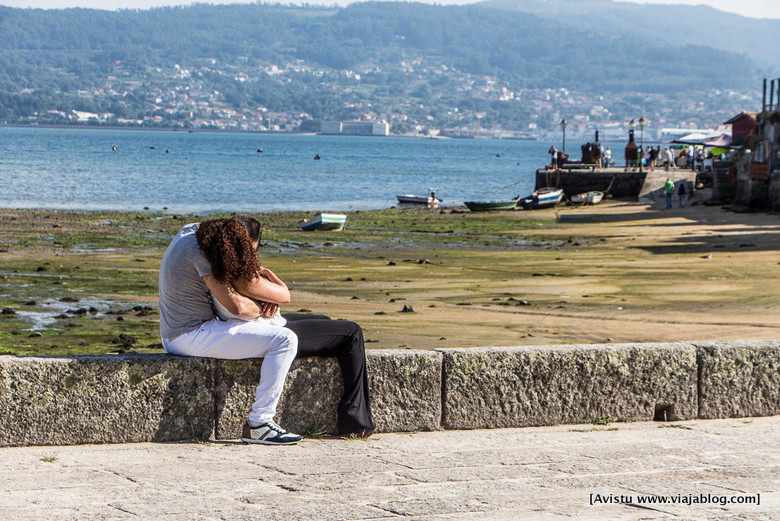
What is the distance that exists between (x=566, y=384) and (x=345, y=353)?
151 centimetres

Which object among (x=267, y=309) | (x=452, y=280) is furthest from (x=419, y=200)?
(x=267, y=309)

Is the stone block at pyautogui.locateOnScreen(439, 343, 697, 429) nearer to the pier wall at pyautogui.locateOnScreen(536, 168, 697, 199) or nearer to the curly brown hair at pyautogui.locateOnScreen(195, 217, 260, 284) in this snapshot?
the curly brown hair at pyautogui.locateOnScreen(195, 217, 260, 284)

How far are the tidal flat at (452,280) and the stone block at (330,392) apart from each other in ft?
21.2

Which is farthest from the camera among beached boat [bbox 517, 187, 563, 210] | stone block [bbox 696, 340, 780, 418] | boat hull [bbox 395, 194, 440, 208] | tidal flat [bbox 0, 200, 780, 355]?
boat hull [bbox 395, 194, 440, 208]

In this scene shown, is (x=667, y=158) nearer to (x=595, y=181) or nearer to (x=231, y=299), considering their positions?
(x=595, y=181)

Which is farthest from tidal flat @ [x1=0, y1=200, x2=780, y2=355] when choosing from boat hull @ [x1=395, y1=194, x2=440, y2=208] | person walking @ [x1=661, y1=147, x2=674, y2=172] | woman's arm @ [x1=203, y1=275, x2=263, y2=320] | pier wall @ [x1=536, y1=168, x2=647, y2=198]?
person walking @ [x1=661, y1=147, x2=674, y2=172]

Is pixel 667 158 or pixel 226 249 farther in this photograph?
pixel 667 158

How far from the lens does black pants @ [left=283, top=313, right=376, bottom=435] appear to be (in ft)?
19.5

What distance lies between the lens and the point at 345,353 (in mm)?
5973

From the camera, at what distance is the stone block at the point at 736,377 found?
6.77m

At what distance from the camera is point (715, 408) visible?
6.82 meters

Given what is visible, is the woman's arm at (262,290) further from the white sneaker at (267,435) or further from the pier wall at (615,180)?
the pier wall at (615,180)

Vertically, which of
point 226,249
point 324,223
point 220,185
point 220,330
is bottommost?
point 220,185

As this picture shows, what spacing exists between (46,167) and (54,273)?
65181 mm
